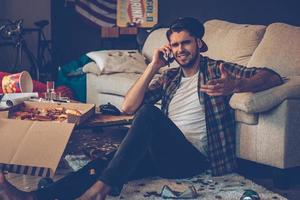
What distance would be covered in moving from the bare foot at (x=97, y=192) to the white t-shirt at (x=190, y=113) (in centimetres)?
69

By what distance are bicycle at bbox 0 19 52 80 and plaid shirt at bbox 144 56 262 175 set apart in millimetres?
3355

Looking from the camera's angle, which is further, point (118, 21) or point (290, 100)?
point (118, 21)

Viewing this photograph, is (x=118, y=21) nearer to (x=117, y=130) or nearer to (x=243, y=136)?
(x=117, y=130)

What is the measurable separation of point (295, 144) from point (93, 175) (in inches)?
45.0

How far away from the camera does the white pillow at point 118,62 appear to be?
4.66 meters

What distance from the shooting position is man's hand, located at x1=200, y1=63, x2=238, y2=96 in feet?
8.58

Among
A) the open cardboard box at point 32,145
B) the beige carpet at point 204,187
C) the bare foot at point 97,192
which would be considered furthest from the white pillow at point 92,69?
the bare foot at point 97,192

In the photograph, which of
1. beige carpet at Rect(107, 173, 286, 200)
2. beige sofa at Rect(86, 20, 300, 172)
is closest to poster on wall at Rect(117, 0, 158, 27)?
beige sofa at Rect(86, 20, 300, 172)

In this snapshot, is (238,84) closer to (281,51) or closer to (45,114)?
(281,51)

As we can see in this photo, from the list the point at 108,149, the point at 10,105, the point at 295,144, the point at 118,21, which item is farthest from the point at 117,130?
the point at 118,21

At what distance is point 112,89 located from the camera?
4.37 m

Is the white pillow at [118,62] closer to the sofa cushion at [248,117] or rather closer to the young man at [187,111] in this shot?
the young man at [187,111]

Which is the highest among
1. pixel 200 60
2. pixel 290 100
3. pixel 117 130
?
pixel 200 60

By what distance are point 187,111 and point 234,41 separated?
1.20m
